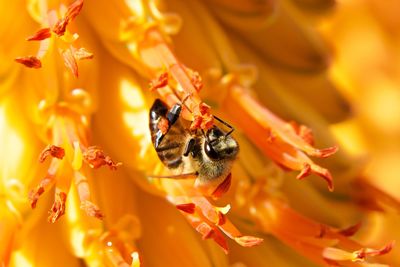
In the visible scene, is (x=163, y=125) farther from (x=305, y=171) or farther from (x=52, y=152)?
(x=305, y=171)

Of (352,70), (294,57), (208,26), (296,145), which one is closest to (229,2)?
(208,26)

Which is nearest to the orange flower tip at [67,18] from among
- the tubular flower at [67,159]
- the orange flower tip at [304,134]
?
the tubular flower at [67,159]

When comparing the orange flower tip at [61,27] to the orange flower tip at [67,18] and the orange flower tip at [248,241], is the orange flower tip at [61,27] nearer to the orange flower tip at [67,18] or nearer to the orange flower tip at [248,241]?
the orange flower tip at [67,18]

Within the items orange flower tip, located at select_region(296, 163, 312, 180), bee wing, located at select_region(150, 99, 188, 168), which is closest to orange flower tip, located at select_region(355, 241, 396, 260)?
orange flower tip, located at select_region(296, 163, 312, 180)

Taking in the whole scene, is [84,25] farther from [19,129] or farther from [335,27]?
[335,27]

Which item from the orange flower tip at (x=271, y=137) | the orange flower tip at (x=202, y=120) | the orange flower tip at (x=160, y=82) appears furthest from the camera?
the orange flower tip at (x=271, y=137)

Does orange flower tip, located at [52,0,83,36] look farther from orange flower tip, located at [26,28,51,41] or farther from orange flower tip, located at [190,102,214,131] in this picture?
orange flower tip, located at [190,102,214,131]

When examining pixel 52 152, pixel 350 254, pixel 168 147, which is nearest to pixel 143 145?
pixel 168 147
